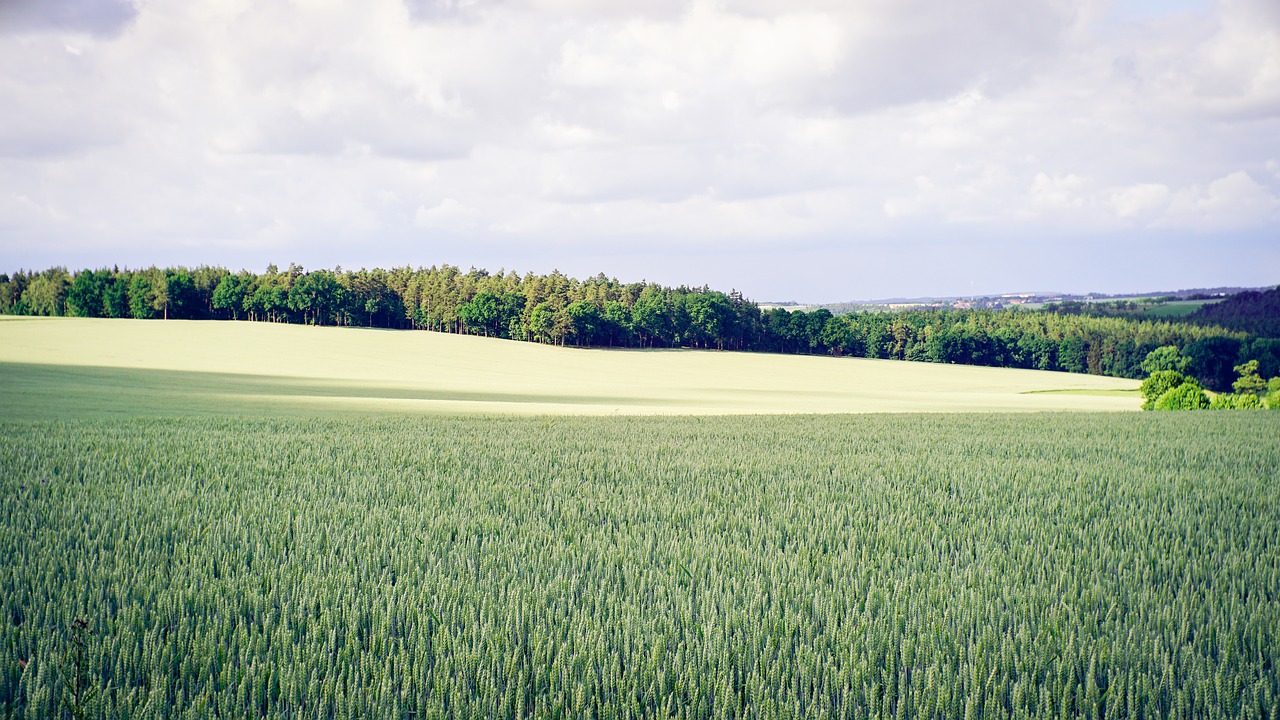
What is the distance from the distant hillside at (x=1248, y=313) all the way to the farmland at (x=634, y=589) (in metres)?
102

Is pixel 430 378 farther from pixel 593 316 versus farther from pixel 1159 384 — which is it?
pixel 1159 384

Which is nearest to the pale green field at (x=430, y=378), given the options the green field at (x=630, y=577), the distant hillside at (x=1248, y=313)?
the green field at (x=630, y=577)

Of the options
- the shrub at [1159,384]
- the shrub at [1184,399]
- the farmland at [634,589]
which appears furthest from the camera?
the shrub at [1159,384]

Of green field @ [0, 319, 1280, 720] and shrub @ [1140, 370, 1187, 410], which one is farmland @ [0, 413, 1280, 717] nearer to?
green field @ [0, 319, 1280, 720]

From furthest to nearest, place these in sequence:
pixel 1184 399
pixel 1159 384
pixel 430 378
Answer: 1. pixel 430 378
2. pixel 1159 384
3. pixel 1184 399

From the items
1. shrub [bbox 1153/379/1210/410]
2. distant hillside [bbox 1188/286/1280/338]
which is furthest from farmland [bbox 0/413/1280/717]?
distant hillside [bbox 1188/286/1280/338]

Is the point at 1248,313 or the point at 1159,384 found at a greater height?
the point at 1248,313

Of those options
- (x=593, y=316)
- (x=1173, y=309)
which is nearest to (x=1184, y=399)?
(x=593, y=316)

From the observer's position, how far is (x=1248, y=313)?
11050cm

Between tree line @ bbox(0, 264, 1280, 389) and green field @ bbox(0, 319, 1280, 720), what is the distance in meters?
79.5

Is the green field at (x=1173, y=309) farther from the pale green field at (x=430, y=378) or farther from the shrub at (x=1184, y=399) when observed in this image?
the shrub at (x=1184, y=399)

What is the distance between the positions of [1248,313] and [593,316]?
299ft

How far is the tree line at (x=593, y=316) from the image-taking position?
94.4 m

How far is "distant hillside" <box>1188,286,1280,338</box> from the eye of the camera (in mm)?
96250
